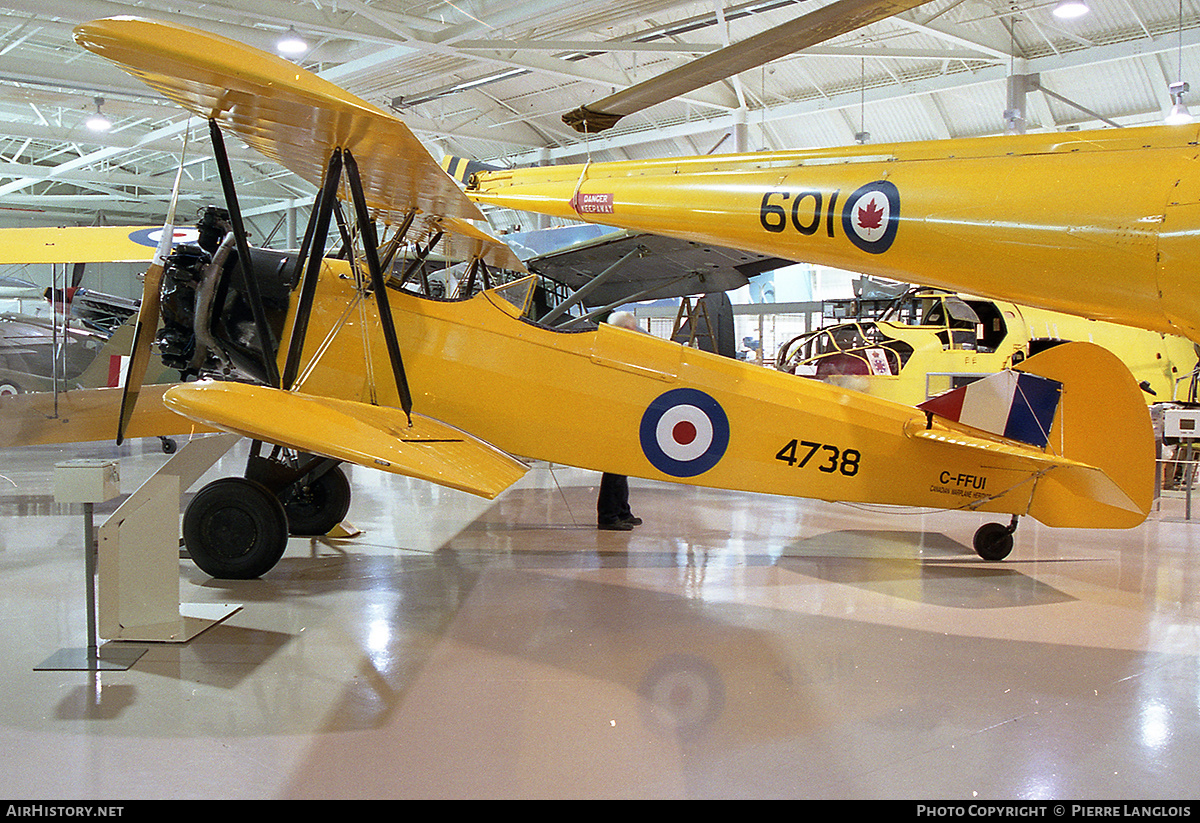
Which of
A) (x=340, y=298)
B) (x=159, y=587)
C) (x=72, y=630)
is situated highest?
(x=340, y=298)

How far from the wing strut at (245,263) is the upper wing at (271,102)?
161 mm

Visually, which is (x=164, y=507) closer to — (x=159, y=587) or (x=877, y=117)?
(x=159, y=587)

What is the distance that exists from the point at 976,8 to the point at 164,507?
13.8m

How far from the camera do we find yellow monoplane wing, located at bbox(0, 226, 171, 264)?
5.92 m

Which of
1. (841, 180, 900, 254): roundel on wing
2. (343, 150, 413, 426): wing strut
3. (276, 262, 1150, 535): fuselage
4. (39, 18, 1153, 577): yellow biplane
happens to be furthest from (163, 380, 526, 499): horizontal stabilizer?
(841, 180, 900, 254): roundel on wing

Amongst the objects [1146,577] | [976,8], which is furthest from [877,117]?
[1146,577]

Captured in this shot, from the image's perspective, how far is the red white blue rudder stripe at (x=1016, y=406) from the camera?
4.94 metres

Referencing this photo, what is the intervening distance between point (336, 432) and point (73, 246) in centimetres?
412

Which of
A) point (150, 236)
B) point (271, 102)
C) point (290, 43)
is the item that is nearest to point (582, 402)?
point (271, 102)

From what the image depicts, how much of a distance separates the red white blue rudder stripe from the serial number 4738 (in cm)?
91

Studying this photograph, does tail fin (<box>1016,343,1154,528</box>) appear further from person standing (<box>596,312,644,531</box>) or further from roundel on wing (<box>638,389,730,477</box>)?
person standing (<box>596,312,644,531</box>)

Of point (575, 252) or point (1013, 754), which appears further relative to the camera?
point (575, 252)

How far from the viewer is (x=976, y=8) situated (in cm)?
1272

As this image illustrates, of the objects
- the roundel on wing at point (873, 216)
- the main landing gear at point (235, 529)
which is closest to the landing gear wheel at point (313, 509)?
the main landing gear at point (235, 529)
